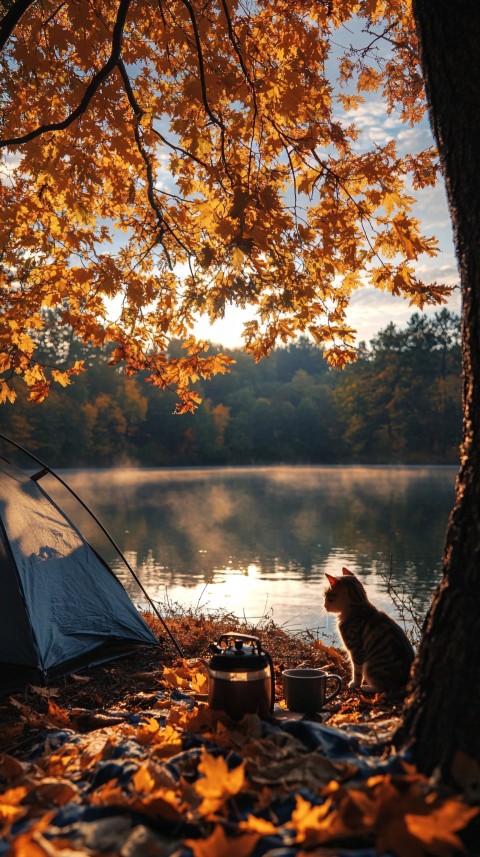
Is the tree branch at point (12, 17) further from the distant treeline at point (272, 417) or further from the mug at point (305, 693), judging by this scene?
the distant treeline at point (272, 417)

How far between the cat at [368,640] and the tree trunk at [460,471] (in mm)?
1613

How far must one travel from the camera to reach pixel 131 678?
5.30 metres

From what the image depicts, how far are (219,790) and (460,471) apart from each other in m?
1.54

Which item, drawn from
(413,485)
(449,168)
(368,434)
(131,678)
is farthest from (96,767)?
(368,434)

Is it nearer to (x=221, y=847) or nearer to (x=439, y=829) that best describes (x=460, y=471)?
(x=439, y=829)

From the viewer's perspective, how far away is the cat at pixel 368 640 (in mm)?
4254

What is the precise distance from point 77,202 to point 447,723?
5.60 metres

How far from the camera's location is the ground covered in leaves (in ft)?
6.31

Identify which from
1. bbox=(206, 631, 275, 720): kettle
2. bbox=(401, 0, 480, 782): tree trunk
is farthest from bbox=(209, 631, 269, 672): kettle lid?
bbox=(401, 0, 480, 782): tree trunk

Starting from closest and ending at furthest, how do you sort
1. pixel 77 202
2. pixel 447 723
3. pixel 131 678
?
pixel 447 723, pixel 131 678, pixel 77 202

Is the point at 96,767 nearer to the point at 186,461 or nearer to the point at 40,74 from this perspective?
the point at 40,74

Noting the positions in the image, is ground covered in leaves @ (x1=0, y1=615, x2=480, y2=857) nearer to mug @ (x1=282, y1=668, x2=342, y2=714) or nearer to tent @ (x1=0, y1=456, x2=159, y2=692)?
mug @ (x1=282, y1=668, x2=342, y2=714)

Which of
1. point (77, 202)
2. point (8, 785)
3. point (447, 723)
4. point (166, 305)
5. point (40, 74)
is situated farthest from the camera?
point (166, 305)

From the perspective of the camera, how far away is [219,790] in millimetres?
2258
